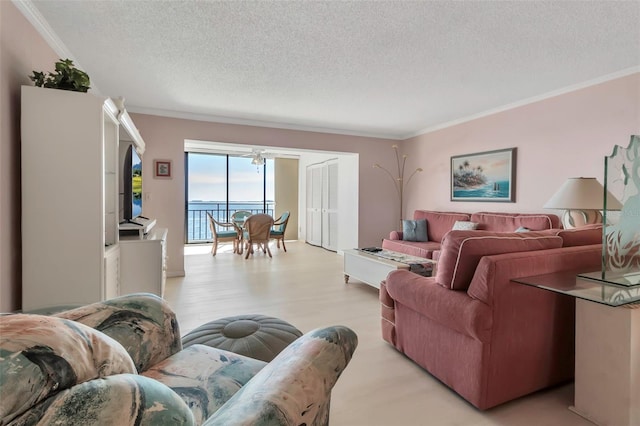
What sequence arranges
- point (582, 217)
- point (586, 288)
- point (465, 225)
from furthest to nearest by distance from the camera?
point (465, 225), point (582, 217), point (586, 288)

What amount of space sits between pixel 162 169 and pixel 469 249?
4289mm

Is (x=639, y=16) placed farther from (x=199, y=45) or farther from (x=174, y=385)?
(x=174, y=385)

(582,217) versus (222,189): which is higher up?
(222,189)

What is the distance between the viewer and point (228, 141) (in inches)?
196

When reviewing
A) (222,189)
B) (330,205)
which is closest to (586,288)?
(330,205)

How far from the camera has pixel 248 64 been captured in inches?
117

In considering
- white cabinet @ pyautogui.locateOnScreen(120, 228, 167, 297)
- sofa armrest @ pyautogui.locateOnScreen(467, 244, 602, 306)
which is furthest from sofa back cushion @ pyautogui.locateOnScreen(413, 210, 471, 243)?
white cabinet @ pyautogui.locateOnScreen(120, 228, 167, 297)

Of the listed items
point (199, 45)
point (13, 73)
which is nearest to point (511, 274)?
point (199, 45)

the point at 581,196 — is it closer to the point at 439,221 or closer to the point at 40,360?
the point at 439,221

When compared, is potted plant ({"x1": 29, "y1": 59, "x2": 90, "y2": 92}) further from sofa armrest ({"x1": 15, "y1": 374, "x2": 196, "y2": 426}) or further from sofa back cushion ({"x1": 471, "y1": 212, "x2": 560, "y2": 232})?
sofa back cushion ({"x1": 471, "y1": 212, "x2": 560, "y2": 232})

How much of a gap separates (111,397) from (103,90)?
4308 mm

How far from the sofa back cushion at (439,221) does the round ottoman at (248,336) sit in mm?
3789

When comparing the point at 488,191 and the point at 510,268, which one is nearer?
the point at 510,268

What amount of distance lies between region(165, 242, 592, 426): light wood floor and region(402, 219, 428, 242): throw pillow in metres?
1.23
